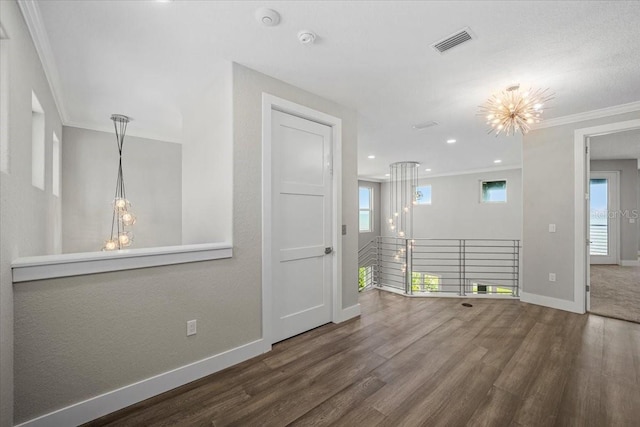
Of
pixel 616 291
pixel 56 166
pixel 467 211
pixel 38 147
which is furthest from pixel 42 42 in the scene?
pixel 467 211

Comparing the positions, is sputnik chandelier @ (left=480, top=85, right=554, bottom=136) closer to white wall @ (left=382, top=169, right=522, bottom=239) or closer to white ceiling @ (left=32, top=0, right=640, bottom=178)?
white ceiling @ (left=32, top=0, right=640, bottom=178)

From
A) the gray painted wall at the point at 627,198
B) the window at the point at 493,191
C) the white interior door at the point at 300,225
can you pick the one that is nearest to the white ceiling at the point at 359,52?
the white interior door at the point at 300,225

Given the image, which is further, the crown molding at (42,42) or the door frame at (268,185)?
the door frame at (268,185)

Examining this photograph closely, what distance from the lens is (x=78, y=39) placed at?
6.72 feet

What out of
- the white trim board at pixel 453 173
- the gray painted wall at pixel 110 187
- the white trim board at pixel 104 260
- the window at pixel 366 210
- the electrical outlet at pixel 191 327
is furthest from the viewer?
the window at pixel 366 210

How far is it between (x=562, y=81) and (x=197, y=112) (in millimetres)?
3786

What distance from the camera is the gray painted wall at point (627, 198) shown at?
4.05 meters

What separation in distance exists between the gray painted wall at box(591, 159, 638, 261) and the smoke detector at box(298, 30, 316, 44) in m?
5.28

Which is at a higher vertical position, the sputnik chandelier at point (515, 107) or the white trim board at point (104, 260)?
the sputnik chandelier at point (515, 107)

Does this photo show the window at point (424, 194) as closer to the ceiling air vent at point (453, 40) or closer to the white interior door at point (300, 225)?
the white interior door at point (300, 225)

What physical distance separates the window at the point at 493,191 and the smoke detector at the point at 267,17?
856 centimetres

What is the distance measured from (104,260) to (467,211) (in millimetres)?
9362

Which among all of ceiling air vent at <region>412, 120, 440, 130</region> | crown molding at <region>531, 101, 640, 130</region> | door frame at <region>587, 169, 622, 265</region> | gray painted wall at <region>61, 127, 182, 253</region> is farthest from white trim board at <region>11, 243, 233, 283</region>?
door frame at <region>587, 169, 622, 265</region>

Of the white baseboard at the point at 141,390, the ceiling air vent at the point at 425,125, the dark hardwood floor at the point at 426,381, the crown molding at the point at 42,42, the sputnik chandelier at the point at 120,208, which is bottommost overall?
the dark hardwood floor at the point at 426,381
